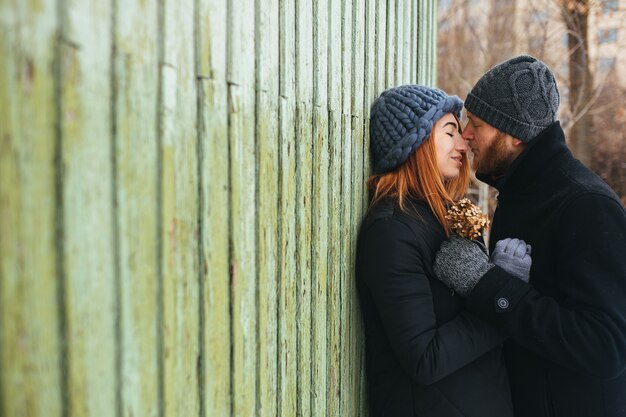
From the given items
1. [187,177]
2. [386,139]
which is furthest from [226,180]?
[386,139]

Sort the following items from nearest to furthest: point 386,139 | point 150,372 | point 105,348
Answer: point 105,348
point 150,372
point 386,139

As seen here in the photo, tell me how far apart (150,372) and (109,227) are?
0.34 metres

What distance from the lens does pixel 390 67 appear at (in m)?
3.12

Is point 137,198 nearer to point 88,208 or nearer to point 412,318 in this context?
point 88,208

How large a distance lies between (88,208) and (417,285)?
58.3 inches

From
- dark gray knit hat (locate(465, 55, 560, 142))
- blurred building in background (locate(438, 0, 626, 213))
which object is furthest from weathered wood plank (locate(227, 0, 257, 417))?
blurred building in background (locate(438, 0, 626, 213))

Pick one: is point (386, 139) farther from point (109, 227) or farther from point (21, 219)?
point (21, 219)

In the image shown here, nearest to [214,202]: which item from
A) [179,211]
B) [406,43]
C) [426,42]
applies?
[179,211]

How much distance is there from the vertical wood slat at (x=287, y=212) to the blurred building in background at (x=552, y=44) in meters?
10.3

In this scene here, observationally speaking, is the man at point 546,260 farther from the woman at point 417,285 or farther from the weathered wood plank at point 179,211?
the weathered wood plank at point 179,211

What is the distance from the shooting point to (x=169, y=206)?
127 centimetres

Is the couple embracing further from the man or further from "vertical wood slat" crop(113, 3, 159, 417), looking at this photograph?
"vertical wood slat" crop(113, 3, 159, 417)

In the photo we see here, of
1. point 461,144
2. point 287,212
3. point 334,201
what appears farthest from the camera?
point 461,144

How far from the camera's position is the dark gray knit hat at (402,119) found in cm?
256
